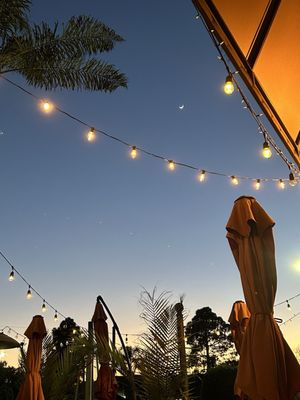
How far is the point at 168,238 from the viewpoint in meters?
10.8

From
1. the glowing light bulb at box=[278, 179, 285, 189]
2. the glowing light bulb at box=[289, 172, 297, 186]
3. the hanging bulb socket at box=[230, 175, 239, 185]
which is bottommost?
the glowing light bulb at box=[289, 172, 297, 186]

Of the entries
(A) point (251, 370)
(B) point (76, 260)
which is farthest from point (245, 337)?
(B) point (76, 260)

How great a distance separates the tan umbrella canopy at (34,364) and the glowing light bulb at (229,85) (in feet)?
16.7

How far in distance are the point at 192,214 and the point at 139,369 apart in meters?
7.40

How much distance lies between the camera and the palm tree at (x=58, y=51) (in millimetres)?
6527

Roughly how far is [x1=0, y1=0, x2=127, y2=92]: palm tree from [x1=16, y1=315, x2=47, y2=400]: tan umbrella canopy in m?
4.29

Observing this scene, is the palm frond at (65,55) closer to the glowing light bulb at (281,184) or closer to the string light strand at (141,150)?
the string light strand at (141,150)

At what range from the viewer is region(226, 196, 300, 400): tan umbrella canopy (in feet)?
8.54

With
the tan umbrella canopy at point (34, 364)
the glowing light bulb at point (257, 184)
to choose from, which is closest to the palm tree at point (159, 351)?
the tan umbrella canopy at point (34, 364)

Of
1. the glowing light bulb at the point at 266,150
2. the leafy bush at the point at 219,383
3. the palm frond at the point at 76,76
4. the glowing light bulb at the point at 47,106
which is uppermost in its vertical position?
the palm frond at the point at 76,76

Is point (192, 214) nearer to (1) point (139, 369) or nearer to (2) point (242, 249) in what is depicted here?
(1) point (139, 369)

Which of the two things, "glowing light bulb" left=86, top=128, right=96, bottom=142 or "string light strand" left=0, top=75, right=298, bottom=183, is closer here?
"string light strand" left=0, top=75, right=298, bottom=183

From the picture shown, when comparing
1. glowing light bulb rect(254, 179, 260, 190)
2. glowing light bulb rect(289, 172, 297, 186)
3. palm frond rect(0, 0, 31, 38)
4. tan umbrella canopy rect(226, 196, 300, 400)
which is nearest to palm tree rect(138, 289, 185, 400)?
tan umbrella canopy rect(226, 196, 300, 400)

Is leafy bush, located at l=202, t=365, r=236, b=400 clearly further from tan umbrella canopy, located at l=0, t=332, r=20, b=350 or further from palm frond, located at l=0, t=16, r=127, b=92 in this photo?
palm frond, located at l=0, t=16, r=127, b=92
